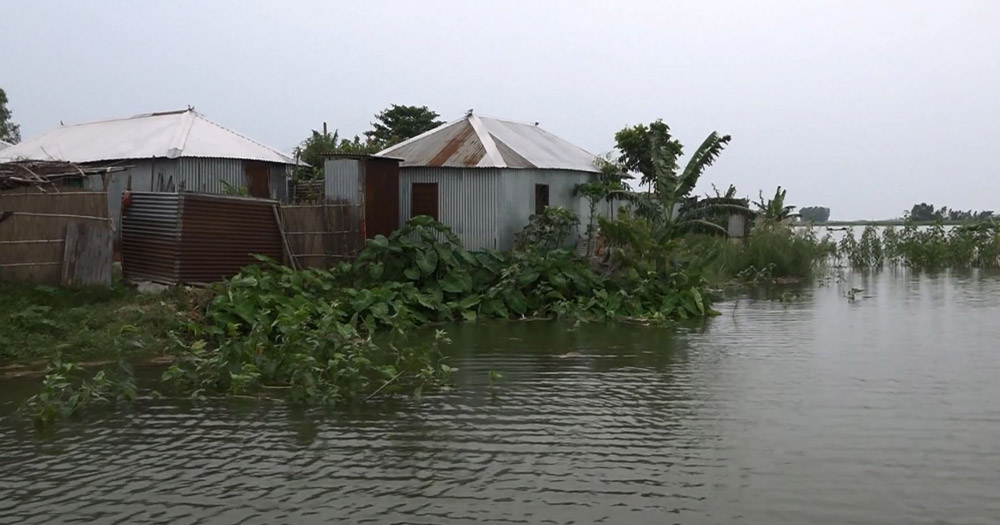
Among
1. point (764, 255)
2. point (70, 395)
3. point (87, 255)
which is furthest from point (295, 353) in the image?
point (764, 255)

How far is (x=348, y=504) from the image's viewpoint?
6.72 metres

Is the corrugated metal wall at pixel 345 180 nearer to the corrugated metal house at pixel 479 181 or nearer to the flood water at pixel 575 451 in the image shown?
the corrugated metal house at pixel 479 181

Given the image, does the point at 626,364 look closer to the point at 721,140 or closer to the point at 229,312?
the point at 229,312

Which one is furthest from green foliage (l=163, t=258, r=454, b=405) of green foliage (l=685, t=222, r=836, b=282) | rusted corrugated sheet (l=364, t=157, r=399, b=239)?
green foliage (l=685, t=222, r=836, b=282)

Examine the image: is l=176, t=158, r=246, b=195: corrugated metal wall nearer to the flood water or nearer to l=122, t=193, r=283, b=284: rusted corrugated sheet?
l=122, t=193, r=283, b=284: rusted corrugated sheet

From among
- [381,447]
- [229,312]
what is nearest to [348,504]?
[381,447]

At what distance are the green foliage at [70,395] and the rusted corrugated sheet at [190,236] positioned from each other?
5.16m

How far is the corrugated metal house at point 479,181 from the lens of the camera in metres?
21.6

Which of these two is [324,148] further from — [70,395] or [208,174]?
[70,395]

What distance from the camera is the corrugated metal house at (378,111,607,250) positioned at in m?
21.6

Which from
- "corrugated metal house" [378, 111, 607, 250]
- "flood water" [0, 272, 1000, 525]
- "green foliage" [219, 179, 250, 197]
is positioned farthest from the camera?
"corrugated metal house" [378, 111, 607, 250]

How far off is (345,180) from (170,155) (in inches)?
222

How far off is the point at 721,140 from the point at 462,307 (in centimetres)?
779

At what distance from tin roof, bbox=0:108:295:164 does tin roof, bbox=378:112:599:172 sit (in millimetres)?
3831
